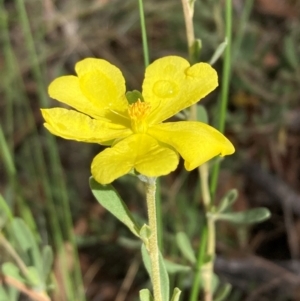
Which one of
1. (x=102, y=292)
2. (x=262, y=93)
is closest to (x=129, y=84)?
(x=262, y=93)

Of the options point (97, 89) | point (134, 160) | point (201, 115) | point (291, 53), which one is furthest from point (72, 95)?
point (291, 53)

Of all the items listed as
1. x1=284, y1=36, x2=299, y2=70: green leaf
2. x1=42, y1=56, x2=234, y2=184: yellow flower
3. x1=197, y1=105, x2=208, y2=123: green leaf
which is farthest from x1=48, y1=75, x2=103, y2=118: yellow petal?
x1=284, y1=36, x2=299, y2=70: green leaf

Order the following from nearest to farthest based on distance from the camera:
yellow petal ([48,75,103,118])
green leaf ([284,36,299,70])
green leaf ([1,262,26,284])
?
yellow petal ([48,75,103,118]), green leaf ([1,262,26,284]), green leaf ([284,36,299,70])

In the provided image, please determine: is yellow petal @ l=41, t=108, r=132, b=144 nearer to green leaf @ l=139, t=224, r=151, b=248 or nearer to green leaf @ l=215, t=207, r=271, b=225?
green leaf @ l=139, t=224, r=151, b=248

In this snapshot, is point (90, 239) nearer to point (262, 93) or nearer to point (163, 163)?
point (262, 93)

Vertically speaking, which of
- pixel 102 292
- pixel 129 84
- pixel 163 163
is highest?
pixel 163 163

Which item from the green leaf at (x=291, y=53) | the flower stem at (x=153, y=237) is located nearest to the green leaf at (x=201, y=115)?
the flower stem at (x=153, y=237)
